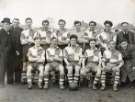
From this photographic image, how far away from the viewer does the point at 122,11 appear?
938 cm

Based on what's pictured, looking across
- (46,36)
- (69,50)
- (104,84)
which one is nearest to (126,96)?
(104,84)

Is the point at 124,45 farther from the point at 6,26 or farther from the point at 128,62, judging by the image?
the point at 6,26

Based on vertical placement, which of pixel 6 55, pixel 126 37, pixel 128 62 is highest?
pixel 126 37

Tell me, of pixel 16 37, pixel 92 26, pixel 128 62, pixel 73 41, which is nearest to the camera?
pixel 73 41

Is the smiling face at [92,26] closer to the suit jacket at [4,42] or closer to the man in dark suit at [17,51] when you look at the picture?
the man in dark suit at [17,51]

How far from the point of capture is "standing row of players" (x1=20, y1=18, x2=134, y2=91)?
8086mm

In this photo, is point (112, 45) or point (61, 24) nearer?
point (112, 45)

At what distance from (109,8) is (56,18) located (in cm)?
110

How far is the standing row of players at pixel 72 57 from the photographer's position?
26.5 ft

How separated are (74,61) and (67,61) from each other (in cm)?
12

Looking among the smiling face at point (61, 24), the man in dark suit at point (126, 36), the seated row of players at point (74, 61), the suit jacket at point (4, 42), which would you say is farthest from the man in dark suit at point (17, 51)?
the man in dark suit at point (126, 36)

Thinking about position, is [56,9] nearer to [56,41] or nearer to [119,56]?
[56,41]

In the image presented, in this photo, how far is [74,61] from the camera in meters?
8.16

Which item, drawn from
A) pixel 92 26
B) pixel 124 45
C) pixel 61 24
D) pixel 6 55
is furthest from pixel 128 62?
pixel 6 55
